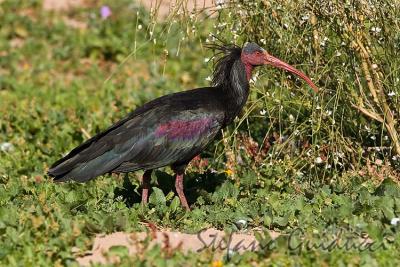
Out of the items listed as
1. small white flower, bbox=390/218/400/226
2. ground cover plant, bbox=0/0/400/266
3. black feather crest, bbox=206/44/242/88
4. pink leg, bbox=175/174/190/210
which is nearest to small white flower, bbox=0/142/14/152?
ground cover plant, bbox=0/0/400/266

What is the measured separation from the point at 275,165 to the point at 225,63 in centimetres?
105

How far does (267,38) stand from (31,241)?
3.27 metres

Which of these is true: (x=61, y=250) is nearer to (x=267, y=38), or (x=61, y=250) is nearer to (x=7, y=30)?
(x=267, y=38)

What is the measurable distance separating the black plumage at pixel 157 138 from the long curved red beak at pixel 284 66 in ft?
1.40

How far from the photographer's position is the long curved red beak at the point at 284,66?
28.0 feet

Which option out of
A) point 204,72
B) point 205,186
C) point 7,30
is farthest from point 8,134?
point 7,30

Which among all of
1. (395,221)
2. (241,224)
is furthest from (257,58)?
(395,221)

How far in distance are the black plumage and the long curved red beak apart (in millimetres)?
428

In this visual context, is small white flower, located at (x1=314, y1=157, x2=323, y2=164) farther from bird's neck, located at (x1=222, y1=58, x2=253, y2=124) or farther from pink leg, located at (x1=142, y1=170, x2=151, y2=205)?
pink leg, located at (x1=142, y1=170, x2=151, y2=205)

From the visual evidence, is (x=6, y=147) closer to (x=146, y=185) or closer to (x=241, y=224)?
(x=146, y=185)

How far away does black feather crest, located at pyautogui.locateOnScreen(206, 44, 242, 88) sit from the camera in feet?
29.0

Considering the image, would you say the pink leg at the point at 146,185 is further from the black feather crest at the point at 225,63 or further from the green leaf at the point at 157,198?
the black feather crest at the point at 225,63

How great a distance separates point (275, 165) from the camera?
9141 millimetres

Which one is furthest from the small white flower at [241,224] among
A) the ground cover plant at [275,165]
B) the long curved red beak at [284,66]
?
the long curved red beak at [284,66]
